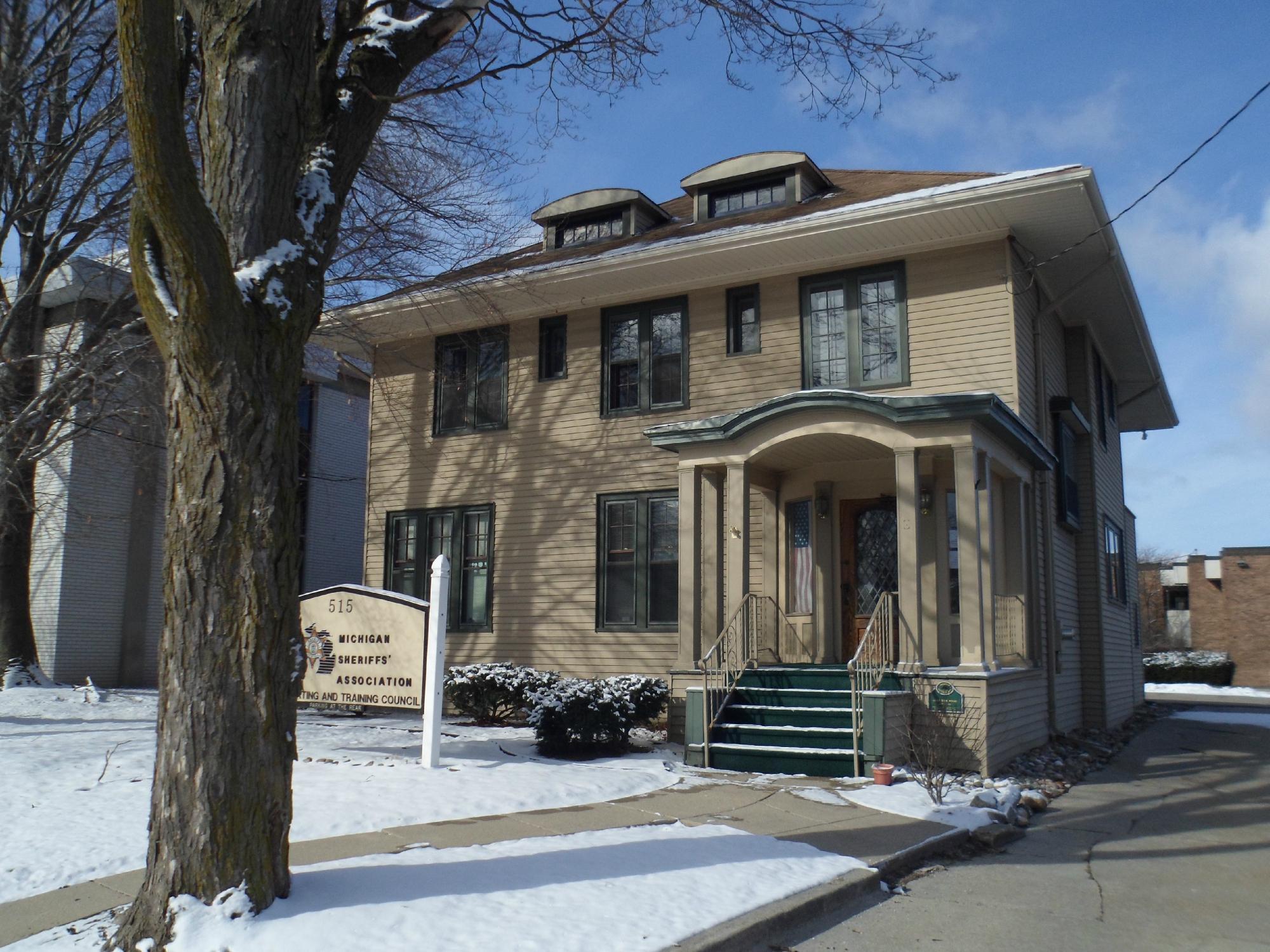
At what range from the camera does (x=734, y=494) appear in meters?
12.5

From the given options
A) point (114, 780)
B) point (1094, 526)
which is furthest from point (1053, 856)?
point (1094, 526)

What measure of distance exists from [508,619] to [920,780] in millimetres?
7908

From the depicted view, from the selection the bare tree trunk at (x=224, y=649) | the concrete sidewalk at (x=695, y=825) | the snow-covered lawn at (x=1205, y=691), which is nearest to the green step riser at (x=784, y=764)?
the concrete sidewalk at (x=695, y=825)

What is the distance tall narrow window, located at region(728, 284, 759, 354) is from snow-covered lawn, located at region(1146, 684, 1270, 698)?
2374 cm

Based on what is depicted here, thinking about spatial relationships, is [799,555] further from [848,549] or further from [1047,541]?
[1047,541]

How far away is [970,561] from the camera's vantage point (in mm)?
11023

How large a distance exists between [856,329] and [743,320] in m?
1.77

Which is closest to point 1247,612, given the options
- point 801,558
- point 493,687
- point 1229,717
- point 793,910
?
point 1229,717

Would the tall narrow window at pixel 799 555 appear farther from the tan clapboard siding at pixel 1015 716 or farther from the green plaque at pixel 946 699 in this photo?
the green plaque at pixel 946 699

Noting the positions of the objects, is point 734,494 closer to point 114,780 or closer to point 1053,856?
point 1053,856

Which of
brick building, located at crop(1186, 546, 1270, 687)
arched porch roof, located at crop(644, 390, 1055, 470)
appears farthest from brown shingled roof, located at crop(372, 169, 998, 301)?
brick building, located at crop(1186, 546, 1270, 687)

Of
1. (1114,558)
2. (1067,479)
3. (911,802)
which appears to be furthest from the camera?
(1114,558)

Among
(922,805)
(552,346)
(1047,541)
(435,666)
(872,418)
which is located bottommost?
(922,805)

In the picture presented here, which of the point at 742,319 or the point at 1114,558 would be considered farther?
the point at 1114,558
